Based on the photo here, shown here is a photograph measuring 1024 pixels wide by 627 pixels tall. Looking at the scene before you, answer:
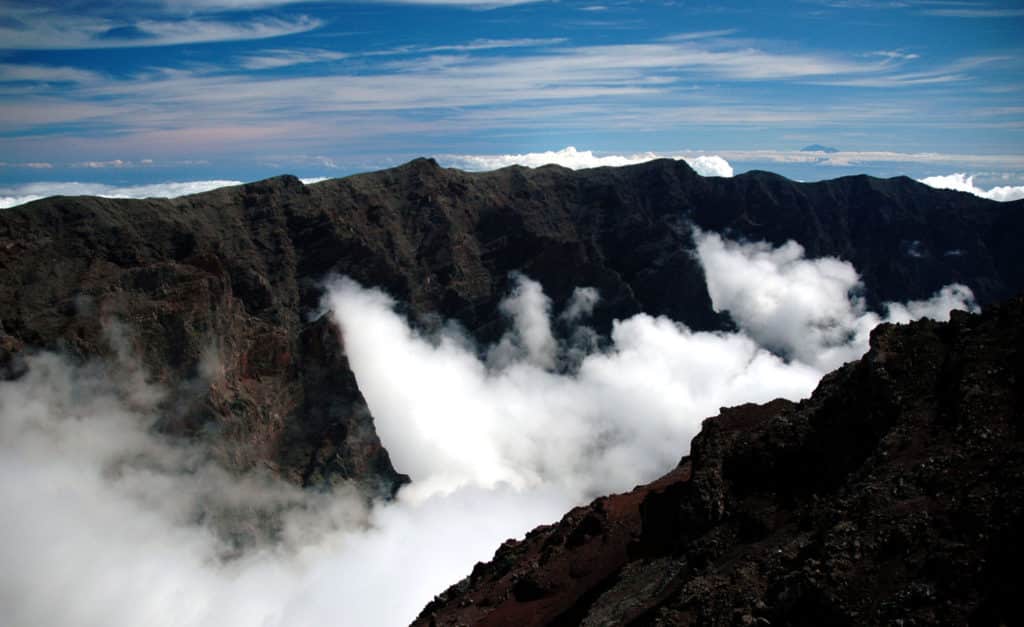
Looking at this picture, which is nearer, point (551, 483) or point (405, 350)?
point (551, 483)

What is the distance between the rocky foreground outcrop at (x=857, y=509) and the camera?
2284 centimetres

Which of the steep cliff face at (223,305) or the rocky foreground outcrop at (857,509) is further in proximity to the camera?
the steep cliff face at (223,305)

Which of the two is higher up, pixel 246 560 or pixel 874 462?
pixel 874 462

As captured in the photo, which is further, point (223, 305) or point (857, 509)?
point (223, 305)

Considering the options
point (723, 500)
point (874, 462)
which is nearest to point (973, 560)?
point (874, 462)

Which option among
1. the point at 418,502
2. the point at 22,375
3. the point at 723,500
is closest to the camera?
the point at 723,500

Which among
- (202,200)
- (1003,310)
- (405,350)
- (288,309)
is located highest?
(202,200)

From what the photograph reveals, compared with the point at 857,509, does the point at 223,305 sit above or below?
below

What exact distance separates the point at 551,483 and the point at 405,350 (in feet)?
163

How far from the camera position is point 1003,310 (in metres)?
31.8

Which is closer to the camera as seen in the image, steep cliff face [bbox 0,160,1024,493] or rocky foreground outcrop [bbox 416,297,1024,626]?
rocky foreground outcrop [bbox 416,297,1024,626]

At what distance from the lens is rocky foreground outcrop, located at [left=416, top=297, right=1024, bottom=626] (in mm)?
Result: 22844

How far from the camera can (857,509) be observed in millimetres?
27234

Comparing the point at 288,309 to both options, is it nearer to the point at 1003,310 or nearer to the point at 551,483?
the point at 551,483
